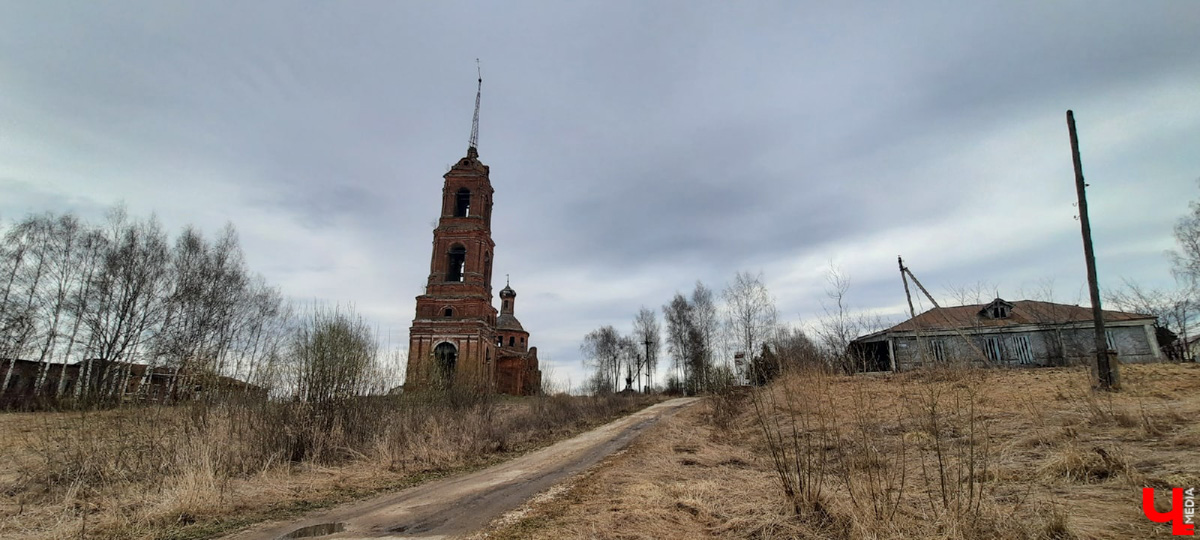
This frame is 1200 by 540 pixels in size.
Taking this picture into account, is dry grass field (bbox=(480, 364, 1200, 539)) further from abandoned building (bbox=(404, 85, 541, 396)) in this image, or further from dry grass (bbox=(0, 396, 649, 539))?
abandoned building (bbox=(404, 85, 541, 396))

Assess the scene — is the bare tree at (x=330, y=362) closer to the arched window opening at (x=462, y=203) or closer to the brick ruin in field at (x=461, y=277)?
the brick ruin in field at (x=461, y=277)

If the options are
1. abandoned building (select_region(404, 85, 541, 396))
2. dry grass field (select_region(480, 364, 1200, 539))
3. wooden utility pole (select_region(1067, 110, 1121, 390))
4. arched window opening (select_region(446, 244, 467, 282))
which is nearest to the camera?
dry grass field (select_region(480, 364, 1200, 539))

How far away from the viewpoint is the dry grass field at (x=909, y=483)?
3.23 meters

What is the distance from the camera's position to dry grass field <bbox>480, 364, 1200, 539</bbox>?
3232mm

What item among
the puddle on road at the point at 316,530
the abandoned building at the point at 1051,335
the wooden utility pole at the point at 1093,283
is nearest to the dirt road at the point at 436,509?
the puddle on road at the point at 316,530

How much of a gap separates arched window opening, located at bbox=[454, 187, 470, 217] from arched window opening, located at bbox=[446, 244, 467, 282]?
9.71ft

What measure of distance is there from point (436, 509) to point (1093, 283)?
16.1 meters

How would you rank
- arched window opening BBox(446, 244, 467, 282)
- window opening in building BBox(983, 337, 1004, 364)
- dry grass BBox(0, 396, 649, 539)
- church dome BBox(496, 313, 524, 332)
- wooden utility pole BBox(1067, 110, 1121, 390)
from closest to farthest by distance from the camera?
dry grass BBox(0, 396, 649, 539) → wooden utility pole BBox(1067, 110, 1121, 390) → window opening in building BBox(983, 337, 1004, 364) → arched window opening BBox(446, 244, 467, 282) → church dome BBox(496, 313, 524, 332)

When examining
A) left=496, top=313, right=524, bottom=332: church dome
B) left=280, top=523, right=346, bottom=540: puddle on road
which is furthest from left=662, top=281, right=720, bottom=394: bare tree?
left=280, top=523, right=346, bottom=540: puddle on road

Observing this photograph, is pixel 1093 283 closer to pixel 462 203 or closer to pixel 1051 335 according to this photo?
pixel 1051 335

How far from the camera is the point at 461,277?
37.7 meters

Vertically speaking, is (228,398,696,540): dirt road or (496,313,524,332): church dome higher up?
(496,313,524,332): church dome

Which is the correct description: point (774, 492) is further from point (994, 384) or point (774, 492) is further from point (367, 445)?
point (994, 384)

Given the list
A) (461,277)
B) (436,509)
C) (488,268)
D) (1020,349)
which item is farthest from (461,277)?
(1020,349)
